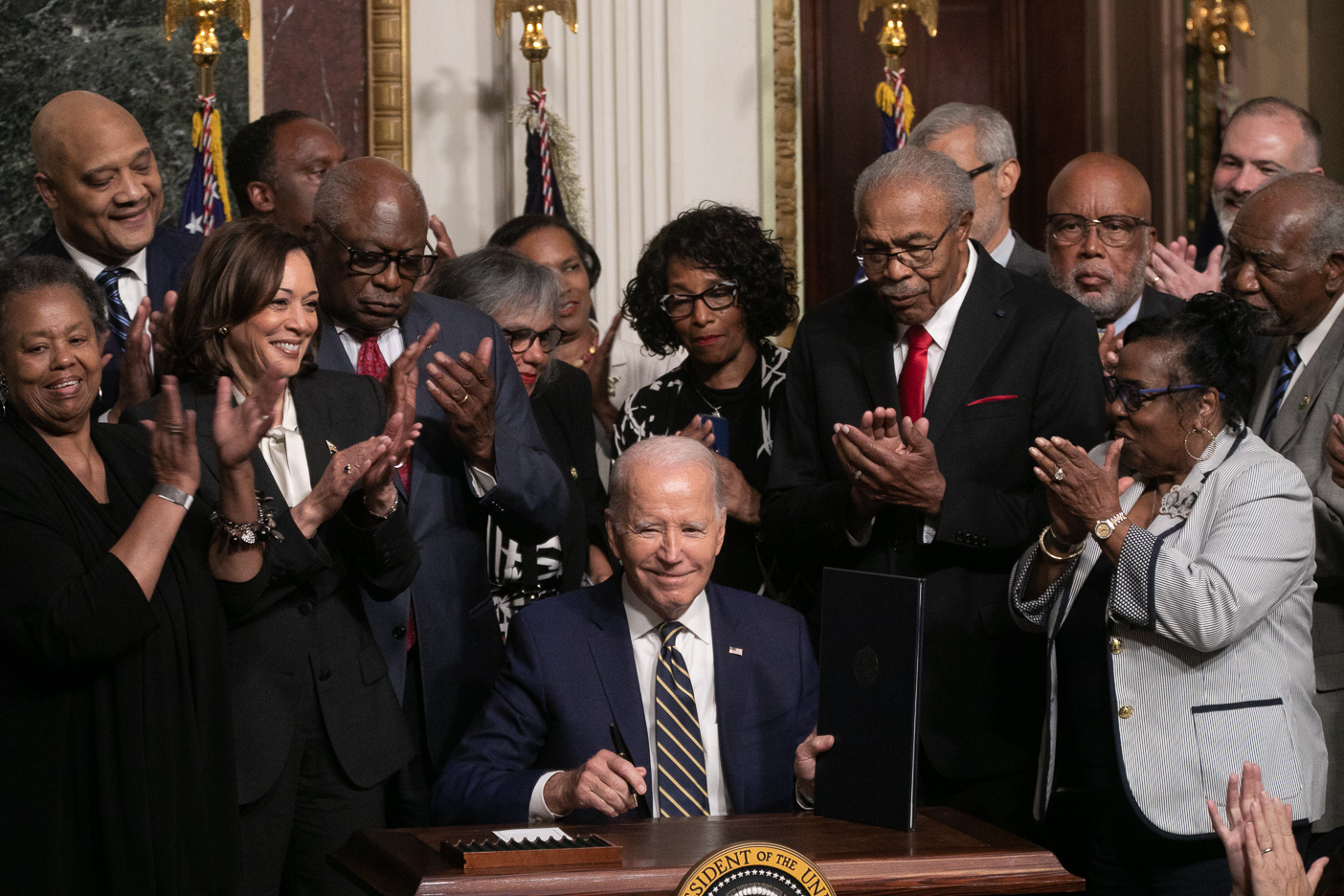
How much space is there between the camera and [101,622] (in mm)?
2725

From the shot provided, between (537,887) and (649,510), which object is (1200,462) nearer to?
(649,510)

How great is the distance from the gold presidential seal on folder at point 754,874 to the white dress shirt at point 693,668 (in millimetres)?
825

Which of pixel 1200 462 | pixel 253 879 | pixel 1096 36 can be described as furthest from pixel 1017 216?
pixel 253 879

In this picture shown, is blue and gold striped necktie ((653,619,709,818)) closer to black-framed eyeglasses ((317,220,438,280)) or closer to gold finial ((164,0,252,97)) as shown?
black-framed eyeglasses ((317,220,438,280))

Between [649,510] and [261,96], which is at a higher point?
[261,96]

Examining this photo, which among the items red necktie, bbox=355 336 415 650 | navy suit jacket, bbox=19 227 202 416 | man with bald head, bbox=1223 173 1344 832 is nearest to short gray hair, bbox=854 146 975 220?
man with bald head, bbox=1223 173 1344 832

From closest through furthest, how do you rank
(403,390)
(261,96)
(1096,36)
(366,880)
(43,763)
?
(366,880) → (43,763) → (403,390) → (261,96) → (1096,36)

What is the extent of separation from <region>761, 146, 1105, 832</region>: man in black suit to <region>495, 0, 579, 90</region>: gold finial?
2.26 metres

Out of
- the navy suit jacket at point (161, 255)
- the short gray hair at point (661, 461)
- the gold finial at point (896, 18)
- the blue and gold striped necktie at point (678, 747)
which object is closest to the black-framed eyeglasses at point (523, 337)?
the navy suit jacket at point (161, 255)

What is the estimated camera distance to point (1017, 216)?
21.8 ft

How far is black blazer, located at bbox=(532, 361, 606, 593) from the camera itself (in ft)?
13.4

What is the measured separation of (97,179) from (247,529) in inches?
50.3

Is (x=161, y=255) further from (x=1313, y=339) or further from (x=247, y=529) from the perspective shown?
(x=1313, y=339)

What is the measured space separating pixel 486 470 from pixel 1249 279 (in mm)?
1811
